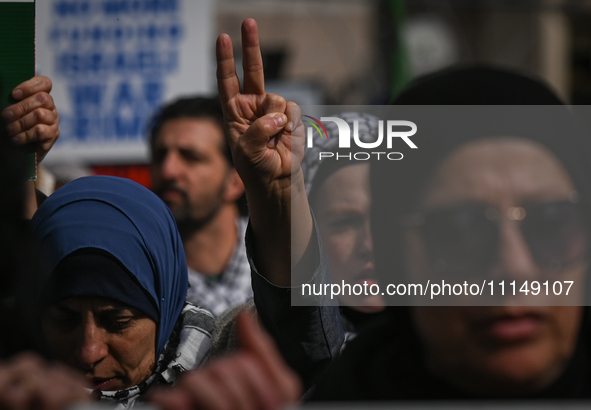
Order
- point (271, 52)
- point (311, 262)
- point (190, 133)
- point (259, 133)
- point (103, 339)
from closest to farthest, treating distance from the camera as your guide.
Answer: point (259, 133)
point (311, 262)
point (103, 339)
point (190, 133)
point (271, 52)

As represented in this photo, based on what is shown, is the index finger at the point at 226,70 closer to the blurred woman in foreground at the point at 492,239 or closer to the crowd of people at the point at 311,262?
the crowd of people at the point at 311,262

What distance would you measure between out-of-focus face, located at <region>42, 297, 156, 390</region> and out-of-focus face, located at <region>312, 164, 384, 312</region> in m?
0.44

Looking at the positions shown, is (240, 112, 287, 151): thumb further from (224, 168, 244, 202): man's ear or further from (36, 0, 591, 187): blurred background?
(224, 168, 244, 202): man's ear

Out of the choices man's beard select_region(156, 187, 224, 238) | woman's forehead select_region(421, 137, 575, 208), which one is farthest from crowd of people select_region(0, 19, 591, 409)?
man's beard select_region(156, 187, 224, 238)

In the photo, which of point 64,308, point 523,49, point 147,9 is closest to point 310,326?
point 64,308

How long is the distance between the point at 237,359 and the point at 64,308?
2.64 feet

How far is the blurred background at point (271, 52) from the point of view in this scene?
3260 mm

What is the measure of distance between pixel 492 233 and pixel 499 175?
0.08 m

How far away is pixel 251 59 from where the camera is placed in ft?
3.97

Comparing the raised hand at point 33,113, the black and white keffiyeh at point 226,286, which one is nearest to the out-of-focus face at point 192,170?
the black and white keffiyeh at point 226,286

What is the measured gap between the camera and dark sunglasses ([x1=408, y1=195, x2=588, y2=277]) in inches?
36.5

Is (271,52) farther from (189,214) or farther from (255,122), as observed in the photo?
(255,122)

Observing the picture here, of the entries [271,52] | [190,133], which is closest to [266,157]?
[190,133]

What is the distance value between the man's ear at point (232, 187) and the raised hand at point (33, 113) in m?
1.76
